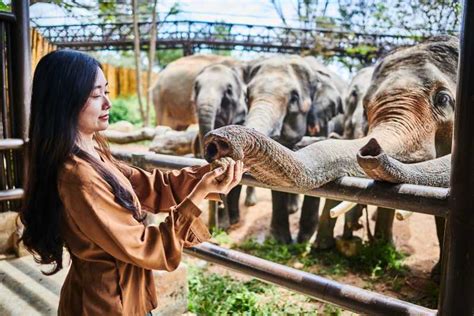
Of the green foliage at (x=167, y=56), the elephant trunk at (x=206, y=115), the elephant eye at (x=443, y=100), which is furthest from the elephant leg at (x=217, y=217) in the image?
the green foliage at (x=167, y=56)

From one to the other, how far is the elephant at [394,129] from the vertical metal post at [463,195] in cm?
38

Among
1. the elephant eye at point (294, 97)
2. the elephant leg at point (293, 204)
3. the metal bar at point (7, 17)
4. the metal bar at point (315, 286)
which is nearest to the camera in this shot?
the metal bar at point (315, 286)

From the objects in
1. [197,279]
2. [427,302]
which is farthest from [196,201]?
[427,302]

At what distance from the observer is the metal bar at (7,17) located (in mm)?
2654

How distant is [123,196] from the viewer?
3.99 feet

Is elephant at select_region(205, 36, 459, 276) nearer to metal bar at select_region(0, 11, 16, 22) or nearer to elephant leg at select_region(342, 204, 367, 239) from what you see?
elephant leg at select_region(342, 204, 367, 239)

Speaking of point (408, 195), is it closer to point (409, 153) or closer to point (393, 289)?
point (409, 153)

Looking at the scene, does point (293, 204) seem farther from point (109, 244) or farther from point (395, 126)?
point (109, 244)

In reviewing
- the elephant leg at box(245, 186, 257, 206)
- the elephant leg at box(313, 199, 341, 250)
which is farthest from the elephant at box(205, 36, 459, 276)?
the elephant leg at box(245, 186, 257, 206)

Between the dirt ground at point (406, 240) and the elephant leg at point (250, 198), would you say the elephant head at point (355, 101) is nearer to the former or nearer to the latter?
the dirt ground at point (406, 240)

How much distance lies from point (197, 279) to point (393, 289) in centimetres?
164

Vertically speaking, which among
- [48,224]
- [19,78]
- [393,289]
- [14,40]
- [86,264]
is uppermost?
[14,40]

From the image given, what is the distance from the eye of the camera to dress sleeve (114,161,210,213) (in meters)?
1.56

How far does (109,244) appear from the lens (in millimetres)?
1144
